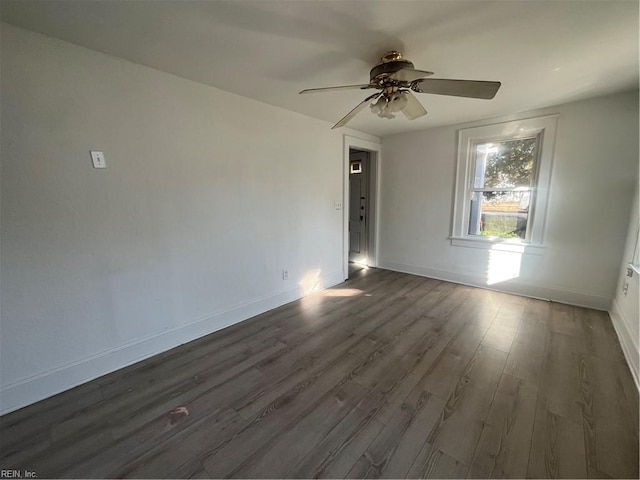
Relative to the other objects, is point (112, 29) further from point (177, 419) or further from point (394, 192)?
point (394, 192)

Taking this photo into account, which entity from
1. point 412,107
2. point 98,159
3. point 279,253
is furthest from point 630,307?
point 98,159

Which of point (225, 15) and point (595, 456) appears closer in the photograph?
point (595, 456)

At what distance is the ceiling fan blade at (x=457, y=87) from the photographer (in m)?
1.52

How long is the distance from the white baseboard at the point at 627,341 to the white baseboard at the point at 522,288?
199 mm

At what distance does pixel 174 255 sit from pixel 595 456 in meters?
2.99

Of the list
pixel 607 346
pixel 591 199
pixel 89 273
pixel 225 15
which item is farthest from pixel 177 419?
pixel 591 199

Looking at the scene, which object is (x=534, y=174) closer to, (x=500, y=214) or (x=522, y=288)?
(x=500, y=214)

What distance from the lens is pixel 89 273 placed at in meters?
1.86

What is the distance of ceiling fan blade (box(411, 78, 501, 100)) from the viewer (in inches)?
59.9

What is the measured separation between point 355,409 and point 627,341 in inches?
94.3

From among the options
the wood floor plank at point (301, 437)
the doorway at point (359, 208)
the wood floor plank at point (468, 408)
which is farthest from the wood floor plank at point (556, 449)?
the doorway at point (359, 208)

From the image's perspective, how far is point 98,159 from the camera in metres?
1.82

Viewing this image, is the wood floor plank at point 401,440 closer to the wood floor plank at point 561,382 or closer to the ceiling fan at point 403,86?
the wood floor plank at point 561,382

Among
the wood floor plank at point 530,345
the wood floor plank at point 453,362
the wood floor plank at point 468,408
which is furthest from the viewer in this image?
the wood floor plank at point 530,345
